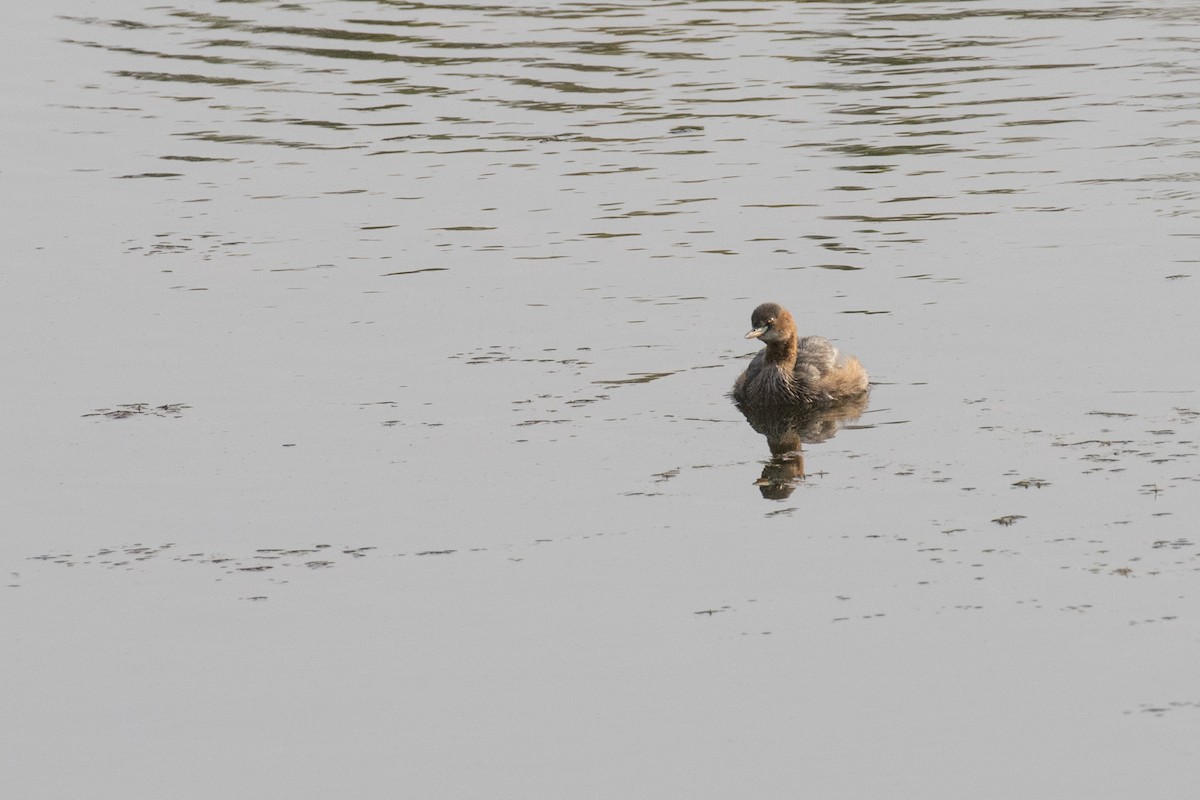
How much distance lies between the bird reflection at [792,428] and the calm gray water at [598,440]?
3.6 inches

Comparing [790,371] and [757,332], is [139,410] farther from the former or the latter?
[790,371]

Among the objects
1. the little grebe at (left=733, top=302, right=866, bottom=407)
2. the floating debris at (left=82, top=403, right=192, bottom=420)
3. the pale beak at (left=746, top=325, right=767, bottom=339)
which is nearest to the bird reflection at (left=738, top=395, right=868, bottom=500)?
the little grebe at (left=733, top=302, right=866, bottom=407)

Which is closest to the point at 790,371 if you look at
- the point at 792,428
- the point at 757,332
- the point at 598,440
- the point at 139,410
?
the point at 757,332

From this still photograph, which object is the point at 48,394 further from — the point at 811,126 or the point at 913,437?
the point at 811,126

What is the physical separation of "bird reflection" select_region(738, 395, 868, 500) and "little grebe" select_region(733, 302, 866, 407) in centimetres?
9

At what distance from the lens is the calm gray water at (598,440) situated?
9.60m

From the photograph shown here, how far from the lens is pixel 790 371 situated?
15.9 m

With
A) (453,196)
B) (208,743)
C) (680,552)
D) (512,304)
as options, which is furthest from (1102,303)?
(208,743)

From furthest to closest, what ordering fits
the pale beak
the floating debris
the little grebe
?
the pale beak
the little grebe
the floating debris

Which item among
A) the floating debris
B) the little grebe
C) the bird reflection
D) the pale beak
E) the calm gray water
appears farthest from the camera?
the pale beak

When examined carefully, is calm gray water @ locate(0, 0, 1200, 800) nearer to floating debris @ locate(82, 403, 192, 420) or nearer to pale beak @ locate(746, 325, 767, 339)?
floating debris @ locate(82, 403, 192, 420)

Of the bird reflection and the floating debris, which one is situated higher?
the floating debris

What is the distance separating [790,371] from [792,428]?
0.79m

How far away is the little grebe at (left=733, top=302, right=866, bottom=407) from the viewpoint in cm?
1565
